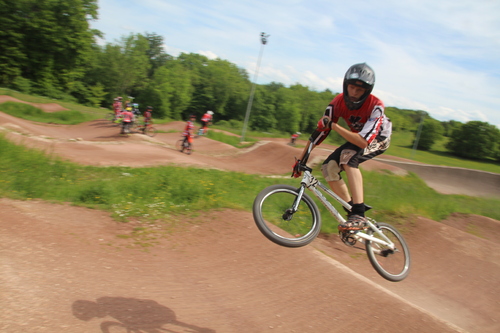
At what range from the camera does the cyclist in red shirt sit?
14.5ft

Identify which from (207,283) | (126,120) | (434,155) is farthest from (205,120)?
(434,155)

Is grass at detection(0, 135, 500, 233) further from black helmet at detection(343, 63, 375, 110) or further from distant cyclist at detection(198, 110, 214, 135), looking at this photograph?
distant cyclist at detection(198, 110, 214, 135)

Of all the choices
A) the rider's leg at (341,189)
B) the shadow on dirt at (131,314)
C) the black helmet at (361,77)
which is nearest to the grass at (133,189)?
the shadow on dirt at (131,314)

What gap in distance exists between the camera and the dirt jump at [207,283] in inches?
182

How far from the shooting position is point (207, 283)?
6082 mm

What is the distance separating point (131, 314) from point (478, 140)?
68.8m

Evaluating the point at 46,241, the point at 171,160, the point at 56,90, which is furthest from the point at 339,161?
the point at 56,90

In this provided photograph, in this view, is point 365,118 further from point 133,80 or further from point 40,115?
point 133,80

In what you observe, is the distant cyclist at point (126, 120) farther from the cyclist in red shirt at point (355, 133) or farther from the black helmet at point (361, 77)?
the black helmet at point (361, 77)

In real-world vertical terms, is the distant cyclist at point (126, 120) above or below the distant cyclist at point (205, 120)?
below

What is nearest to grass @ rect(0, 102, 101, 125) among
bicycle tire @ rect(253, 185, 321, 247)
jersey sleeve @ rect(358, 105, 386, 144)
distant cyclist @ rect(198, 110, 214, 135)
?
distant cyclist @ rect(198, 110, 214, 135)

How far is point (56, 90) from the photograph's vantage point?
161 feet

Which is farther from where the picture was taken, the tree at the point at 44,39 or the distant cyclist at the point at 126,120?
the tree at the point at 44,39

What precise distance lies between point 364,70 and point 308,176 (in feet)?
4.95
